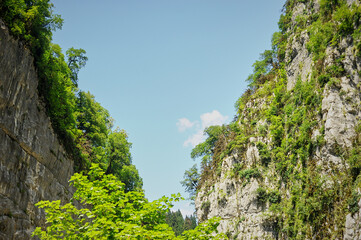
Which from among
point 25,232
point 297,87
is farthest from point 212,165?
point 25,232

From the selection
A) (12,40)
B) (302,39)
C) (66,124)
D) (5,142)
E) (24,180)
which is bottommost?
(24,180)

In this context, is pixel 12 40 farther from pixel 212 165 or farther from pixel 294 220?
pixel 212 165

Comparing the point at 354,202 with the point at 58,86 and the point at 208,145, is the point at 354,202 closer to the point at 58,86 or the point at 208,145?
the point at 58,86

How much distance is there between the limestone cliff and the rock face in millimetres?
17596

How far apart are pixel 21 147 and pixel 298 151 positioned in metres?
19.8

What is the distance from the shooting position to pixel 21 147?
16094mm

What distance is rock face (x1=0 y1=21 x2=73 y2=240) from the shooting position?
47.2 ft

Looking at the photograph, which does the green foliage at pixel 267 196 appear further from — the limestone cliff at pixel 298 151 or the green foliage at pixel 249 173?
the green foliage at pixel 249 173

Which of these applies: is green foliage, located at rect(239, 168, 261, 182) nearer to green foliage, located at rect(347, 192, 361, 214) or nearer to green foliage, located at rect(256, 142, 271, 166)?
green foliage, located at rect(256, 142, 271, 166)

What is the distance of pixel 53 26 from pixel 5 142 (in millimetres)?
9307

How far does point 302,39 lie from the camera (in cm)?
2989

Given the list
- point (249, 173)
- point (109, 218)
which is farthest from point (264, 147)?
point (109, 218)

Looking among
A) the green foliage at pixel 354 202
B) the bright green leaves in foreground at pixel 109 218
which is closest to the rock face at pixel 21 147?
the bright green leaves in foreground at pixel 109 218

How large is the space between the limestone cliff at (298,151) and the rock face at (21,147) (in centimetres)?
1760
